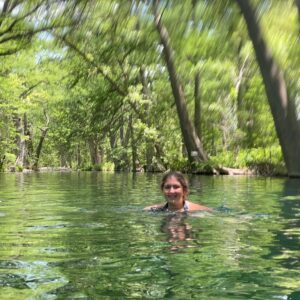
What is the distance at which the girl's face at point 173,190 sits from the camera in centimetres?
807

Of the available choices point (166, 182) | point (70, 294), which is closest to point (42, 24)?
point (166, 182)

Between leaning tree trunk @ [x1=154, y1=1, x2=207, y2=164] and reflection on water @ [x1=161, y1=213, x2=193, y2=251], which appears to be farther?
leaning tree trunk @ [x1=154, y1=1, x2=207, y2=164]

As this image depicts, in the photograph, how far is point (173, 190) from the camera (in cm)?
820

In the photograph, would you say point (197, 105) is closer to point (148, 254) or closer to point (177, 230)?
point (177, 230)

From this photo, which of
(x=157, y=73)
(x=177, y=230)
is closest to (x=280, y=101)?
(x=177, y=230)

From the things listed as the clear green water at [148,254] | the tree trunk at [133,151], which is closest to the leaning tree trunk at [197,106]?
the tree trunk at [133,151]

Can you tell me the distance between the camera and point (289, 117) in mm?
12570

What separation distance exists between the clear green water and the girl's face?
27 centimetres

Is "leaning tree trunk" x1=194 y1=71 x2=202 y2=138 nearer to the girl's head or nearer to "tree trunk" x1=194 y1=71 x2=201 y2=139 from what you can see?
"tree trunk" x1=194 y1=71 x2=201 y2=139

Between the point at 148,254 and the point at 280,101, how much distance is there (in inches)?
323

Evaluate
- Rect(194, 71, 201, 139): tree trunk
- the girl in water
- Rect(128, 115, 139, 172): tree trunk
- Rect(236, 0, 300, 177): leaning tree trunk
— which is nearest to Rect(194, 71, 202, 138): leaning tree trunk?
Rect(194, 71, 201, 139): tree trunk

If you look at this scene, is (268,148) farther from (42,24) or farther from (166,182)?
(166,182)

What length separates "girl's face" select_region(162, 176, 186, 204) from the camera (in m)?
8.07

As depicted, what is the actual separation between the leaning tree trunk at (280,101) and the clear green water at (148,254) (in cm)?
320
